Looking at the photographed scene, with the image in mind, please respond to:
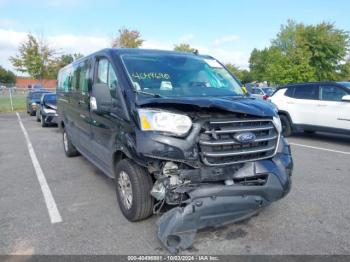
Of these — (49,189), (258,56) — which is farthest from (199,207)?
(258,56)

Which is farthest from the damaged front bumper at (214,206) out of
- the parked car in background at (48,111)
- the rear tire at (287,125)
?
the parked car in background at (48,111)

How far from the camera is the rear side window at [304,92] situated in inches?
365

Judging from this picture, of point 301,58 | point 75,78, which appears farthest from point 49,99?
point 301,58

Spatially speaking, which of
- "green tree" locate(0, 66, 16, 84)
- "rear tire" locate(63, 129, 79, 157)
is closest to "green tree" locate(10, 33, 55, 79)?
"rear tire" locate(63, 129, 79, 157)

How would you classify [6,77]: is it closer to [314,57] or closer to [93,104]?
[314,57]

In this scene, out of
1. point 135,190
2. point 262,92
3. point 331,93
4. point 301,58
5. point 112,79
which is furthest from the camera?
point 301,58

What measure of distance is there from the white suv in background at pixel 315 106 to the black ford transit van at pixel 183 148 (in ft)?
18.3

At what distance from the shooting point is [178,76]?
421cm

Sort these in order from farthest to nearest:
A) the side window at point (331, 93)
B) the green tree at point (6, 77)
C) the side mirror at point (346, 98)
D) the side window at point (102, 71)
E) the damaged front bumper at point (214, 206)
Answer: the green tree at point (6, 77), the side window at point (331, 93), the side mirror at point (346, 98), the side window at point (102, 71), the damaged front bumper at point (214, 206)

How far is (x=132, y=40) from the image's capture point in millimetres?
33375

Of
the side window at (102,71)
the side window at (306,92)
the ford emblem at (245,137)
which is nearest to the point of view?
the ford emblem at (245,137)

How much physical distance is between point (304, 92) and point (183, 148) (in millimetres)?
7526

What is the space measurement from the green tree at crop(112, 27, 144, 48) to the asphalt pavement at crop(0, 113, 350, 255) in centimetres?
2848

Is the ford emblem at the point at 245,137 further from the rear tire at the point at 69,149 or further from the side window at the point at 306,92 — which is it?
the side window at the point at 306,92
